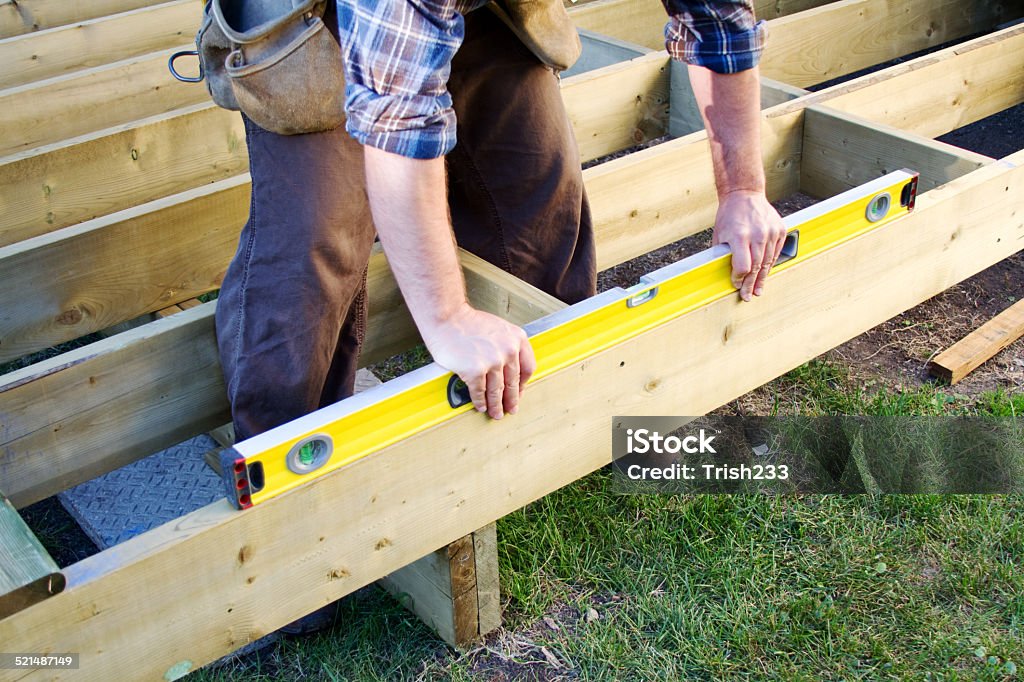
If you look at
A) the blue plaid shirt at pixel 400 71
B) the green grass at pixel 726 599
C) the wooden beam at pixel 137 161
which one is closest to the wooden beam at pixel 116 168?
the wooden beam at pixel 137 161

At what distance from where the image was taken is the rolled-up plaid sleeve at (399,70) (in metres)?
1.66

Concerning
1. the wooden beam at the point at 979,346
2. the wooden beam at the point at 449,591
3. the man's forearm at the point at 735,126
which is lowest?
the wooden beam at the point at 979,346

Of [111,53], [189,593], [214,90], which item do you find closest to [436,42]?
[214,90]

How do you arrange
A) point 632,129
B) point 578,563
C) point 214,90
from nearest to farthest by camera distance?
point 214,90, point 578,563, point 632,129

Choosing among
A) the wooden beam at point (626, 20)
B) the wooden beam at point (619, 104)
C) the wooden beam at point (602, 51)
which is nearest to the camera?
the wooden beam at point (619, 104)

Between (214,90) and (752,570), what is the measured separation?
65.7 inches

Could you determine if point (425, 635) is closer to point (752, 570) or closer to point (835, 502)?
point (752, 570)

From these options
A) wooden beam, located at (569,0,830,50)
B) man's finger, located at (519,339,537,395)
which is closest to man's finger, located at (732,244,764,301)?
man's finger, located at (519,339,537,395)

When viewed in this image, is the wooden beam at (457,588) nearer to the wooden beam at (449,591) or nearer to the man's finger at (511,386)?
the wooden beam at (449,591)

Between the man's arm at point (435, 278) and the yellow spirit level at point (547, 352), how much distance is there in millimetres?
55

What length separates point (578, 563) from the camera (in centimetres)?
253

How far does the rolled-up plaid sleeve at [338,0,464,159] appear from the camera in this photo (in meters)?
1.66

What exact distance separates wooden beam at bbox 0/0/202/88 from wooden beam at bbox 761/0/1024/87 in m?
2.42

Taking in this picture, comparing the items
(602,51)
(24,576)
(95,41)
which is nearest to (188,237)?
(24,576)
